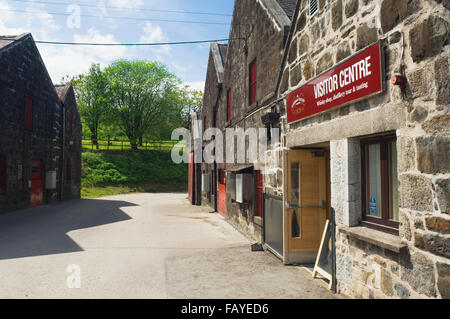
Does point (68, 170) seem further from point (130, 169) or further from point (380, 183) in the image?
point (380, 183)

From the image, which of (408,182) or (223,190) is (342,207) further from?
(223,190)

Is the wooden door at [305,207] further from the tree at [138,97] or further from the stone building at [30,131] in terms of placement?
the tree at [138,97]

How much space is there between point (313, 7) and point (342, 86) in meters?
2.03

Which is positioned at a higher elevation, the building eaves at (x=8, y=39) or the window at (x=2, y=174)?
the building eaves at (x=8, y=39)

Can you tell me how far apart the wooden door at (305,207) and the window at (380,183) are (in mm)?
2249

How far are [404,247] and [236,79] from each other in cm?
1091

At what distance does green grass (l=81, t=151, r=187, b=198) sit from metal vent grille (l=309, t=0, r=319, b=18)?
2833 cm

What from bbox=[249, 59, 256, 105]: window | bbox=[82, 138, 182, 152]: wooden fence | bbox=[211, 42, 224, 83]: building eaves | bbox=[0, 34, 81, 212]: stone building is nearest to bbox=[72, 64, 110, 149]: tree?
bbox=[82, 138, 182, 152]: wooden fence

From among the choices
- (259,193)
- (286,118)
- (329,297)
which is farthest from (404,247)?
(259,193)

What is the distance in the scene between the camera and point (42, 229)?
41.6 feet

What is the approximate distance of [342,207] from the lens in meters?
5.74

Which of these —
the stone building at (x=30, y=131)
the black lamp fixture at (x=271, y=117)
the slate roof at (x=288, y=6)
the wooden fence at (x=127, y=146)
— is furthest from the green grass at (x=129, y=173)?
the black lamp fixture at (x=271, y=117)

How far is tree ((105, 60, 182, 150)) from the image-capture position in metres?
46.6

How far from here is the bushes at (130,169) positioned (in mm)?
35781
